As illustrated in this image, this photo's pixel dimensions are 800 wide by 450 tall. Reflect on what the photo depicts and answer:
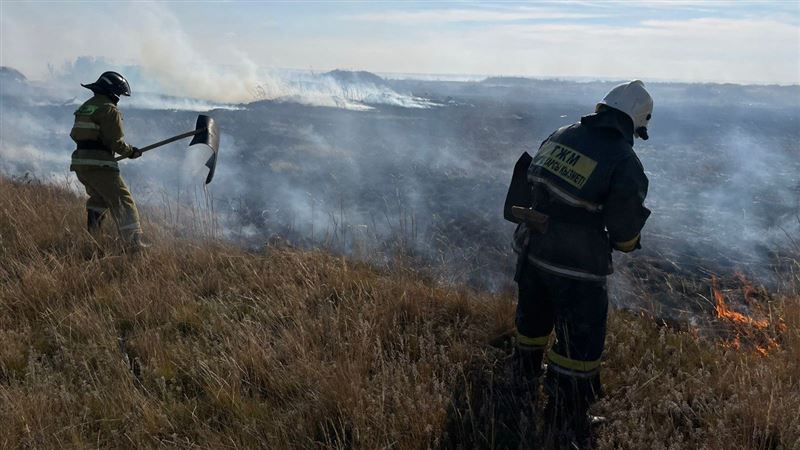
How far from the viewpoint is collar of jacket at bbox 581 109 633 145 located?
280 cm

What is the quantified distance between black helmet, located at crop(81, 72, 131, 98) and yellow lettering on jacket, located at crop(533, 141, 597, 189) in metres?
4.24

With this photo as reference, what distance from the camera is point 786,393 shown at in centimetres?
268

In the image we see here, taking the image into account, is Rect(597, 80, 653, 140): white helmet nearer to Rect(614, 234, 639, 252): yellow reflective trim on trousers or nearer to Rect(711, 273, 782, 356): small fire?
Rect(614, 234, 639, 252): yellow reflective trim on trousers

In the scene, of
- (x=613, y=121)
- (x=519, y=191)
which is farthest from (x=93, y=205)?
(x=613, y=121)

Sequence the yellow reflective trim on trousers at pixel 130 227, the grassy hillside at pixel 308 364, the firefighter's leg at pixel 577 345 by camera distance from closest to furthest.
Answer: the grassy hillside at pixel 308 364, the firefighter's leg at pixel 577 345, the yellow reflective trim on trousers at pixel 130 227

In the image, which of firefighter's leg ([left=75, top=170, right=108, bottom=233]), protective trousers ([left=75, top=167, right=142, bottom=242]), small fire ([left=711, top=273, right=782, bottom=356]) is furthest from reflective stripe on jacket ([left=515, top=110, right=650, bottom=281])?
firefighter's leg ([left=75, top=170, right=108, bottom=233])

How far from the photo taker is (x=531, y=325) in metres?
3.11

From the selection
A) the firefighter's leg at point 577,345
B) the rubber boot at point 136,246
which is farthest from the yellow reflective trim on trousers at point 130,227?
the firefighter's leg at point 577,345

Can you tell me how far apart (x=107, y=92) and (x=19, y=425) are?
3.78 m

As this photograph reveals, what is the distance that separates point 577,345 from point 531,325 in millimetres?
340

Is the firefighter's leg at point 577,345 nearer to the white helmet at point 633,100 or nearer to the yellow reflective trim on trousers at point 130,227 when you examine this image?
the white helmet at point 633,100

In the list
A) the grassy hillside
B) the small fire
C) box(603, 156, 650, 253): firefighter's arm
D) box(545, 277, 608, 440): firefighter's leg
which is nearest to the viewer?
the grassy hillside

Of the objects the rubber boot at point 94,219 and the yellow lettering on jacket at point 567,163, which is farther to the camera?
the rubber boot at point 94,219

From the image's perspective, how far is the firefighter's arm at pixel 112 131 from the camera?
5309mm
